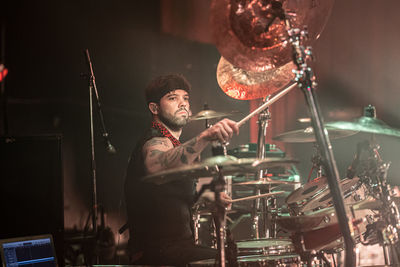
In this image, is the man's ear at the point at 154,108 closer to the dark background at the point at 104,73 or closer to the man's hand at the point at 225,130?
the man's hand at the point at 225,130

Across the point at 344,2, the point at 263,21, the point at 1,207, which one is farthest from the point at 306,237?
the point at 344,2

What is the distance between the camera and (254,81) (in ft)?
8.48

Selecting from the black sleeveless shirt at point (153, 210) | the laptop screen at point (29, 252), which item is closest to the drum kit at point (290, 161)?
the black sleeveless shirt at point (153, 210)

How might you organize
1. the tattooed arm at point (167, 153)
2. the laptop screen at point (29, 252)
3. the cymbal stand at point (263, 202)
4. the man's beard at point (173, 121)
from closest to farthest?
the tattooed arm at point (167, 153), the laptop screen at point (29, 252), the man's beard at point (173, 121), the cymbal stand at point (263, 202)

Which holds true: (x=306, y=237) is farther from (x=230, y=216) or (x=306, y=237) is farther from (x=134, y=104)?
(x=134, y=104)

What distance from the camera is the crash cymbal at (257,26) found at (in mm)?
2113

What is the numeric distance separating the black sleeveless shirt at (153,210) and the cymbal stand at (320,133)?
1.06 m

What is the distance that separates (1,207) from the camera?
2691 mm

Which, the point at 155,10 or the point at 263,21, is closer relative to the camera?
the point at 263,21

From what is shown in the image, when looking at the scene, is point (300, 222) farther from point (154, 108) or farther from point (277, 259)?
point (154, 108)

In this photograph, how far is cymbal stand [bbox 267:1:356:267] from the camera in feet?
5.64

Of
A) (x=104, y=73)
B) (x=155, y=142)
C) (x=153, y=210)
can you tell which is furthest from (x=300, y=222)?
(x=104, y=73)

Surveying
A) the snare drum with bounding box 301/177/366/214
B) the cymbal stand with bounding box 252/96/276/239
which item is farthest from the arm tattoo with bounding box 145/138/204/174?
the cymbal stand with bounding box 252/96/276/239

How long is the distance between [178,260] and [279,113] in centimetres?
286
